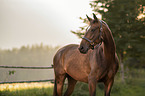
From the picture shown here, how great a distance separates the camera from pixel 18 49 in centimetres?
8812

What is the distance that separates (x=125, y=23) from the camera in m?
12.2

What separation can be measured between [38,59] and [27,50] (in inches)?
290

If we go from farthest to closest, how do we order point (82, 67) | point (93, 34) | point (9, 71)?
point (9, 71) < point (82, 67) < point (93, 34)

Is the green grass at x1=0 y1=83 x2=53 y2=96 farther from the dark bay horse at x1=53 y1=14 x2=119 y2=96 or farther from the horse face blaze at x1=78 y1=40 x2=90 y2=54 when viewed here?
the horse face blaze at x1=78 y1=40 x2=90 y2=54

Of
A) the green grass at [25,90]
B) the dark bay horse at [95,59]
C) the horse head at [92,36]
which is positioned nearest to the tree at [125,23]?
the green grass at [25,90]

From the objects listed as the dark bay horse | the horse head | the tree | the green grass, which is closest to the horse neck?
the dark bay horse

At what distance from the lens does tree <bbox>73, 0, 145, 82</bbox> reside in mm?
11883

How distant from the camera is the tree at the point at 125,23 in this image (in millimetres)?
11883

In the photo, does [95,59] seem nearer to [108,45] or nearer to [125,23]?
[108,45]

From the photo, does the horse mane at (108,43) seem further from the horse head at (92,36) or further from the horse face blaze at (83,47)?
the horse face blaze at (83,47)

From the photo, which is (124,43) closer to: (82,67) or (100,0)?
(100,0)

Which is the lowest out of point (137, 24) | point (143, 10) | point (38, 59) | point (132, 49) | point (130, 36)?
point (38, 59)

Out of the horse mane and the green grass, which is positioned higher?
the horse mane

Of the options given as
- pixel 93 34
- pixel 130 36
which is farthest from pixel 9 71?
pixel 130 36
